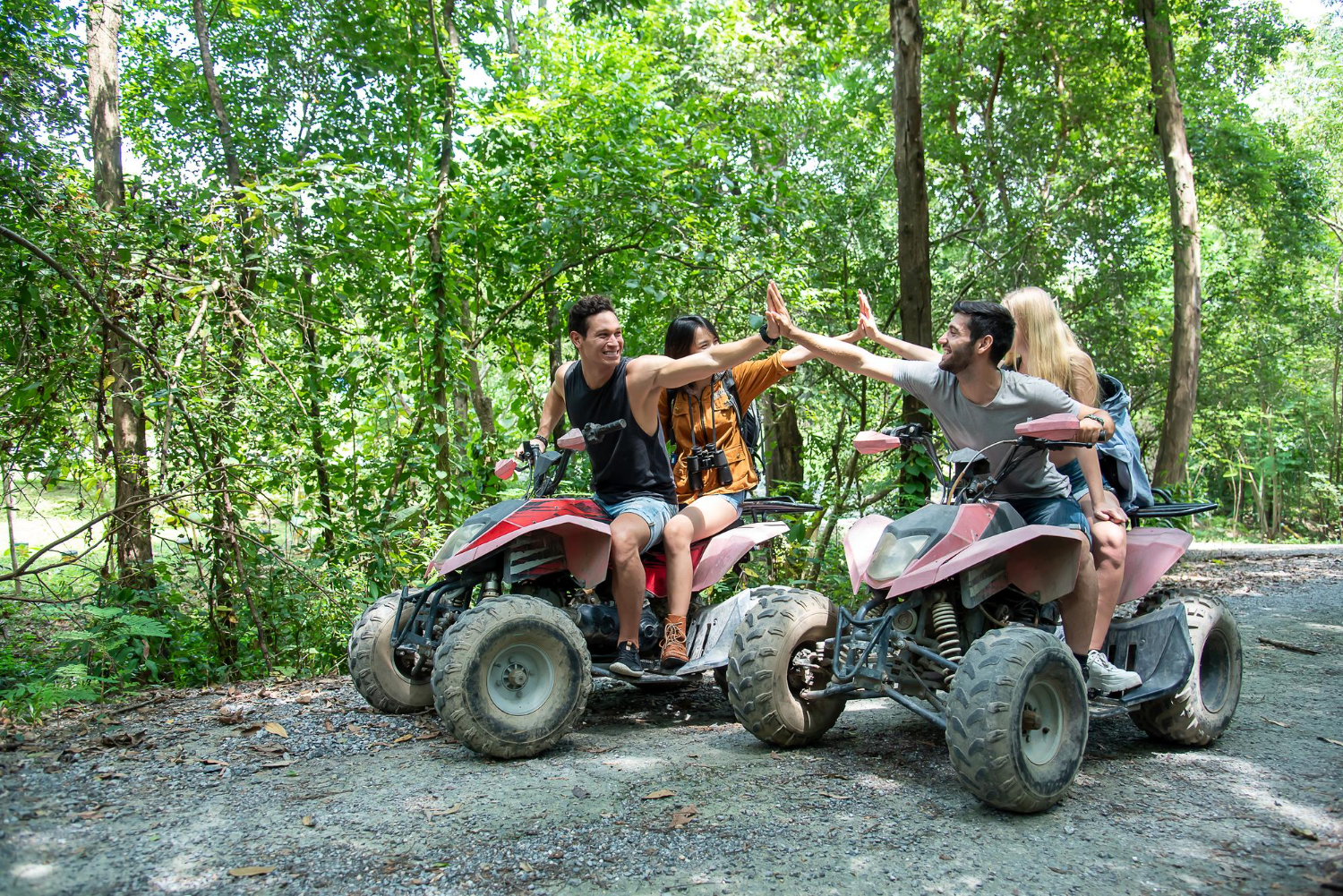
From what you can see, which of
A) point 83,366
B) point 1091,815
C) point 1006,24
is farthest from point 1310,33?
point 83,366

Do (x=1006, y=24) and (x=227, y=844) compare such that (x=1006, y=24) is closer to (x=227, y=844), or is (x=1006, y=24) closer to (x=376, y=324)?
(x=376, y=324)

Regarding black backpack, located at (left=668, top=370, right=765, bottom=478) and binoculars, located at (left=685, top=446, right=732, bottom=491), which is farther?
black backpack, located at (left=668, top=370, right=765, bottom=478)

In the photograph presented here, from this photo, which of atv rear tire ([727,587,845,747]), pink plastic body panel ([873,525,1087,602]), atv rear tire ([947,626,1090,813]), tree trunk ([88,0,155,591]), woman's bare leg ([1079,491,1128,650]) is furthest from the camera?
tree trunk ([88,0,155,591])

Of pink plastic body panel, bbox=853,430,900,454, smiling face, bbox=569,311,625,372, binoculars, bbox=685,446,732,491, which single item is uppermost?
smiling face, bbox=569,311,625,372

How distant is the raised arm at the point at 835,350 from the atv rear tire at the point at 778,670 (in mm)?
1182

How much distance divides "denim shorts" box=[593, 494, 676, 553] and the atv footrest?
7.75 feet

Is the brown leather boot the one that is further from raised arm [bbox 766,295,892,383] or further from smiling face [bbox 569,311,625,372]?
raised arm [bbox 766,295,892,383]

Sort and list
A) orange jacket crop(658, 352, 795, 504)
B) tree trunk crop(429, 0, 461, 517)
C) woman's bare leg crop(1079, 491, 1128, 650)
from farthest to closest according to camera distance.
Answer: tree trunk crop(429, 0, 461, 517), orange jacket crop(658, 352, 795, 504), woman's bare leg crop(1079, 491, 1128, 650)

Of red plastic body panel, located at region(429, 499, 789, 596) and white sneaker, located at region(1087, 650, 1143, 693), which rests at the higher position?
red plastic body panel, located at region(429, 499, 789, 596)

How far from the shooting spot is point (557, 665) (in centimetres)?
461

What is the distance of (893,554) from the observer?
4.21 m

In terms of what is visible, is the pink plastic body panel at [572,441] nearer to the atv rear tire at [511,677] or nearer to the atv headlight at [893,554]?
the atv rear tire at [511,677]

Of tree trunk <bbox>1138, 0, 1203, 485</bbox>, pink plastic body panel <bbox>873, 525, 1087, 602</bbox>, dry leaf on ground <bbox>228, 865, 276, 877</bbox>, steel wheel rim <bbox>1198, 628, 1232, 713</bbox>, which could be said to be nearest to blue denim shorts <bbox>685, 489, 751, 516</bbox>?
pink plastic body panel <bbox>873, 525, 1087, 602</bbox>

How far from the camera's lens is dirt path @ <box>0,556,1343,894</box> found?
3.12m
